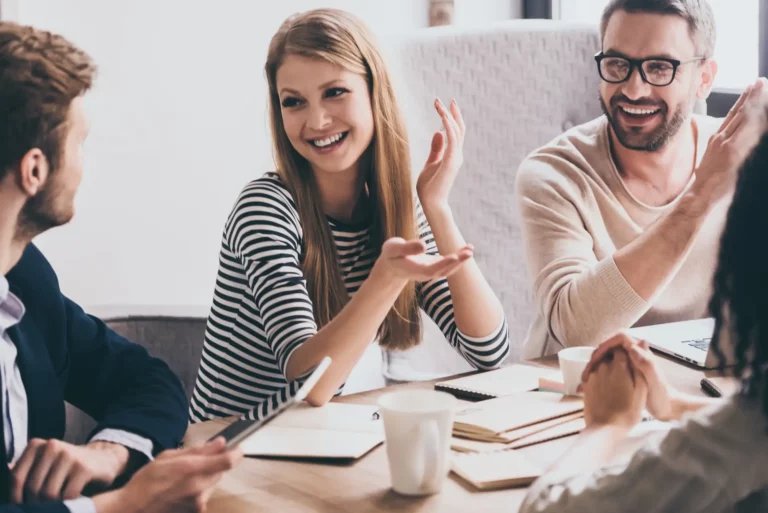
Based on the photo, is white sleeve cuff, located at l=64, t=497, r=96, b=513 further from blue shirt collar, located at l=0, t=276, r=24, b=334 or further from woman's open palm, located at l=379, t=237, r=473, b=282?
woman's open palm, located at l=379, t=237, r=473, b=282

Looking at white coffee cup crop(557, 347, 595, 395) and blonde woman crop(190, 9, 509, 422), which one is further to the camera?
blonde woman crop(190, 9, 509, 422)

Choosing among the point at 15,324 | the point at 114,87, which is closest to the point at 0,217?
the point at 15,324

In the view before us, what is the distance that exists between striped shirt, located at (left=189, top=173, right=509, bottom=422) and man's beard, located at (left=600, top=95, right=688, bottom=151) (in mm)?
457

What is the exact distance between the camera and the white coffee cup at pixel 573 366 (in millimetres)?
1270

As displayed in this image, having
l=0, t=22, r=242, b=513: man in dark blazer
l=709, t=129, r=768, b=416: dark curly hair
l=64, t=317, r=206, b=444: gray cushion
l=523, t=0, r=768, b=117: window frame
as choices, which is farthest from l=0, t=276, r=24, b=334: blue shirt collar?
l=523, t=0, r=768, b=117: window frame

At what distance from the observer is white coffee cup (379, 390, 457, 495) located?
0.98 metres

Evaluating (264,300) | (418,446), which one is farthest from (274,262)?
(418,446)

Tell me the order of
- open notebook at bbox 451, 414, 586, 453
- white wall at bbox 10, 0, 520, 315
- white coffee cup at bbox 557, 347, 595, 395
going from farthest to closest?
white wall at bbox 10, 0, 520, 315 → white coffee cup at bbox 557, 347, 595, 395 → open notebook at bbox 451, 414, 586, 453

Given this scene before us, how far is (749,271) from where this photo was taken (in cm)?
76

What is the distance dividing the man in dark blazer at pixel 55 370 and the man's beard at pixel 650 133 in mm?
1082

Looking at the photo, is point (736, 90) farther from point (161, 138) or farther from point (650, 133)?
point (161, 138)

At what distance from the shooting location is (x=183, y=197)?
2.74 m

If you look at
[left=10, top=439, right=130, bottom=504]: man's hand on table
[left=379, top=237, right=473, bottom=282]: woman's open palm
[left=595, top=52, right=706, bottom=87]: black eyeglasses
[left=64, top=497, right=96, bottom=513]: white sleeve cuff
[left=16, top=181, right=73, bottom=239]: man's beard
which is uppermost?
[left=595, top=52, right=706, bottom=87]: black eyeglasses

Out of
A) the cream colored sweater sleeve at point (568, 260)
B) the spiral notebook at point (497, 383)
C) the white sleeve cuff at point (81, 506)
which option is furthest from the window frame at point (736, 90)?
the white sleeve cuff at point (81, 506)
